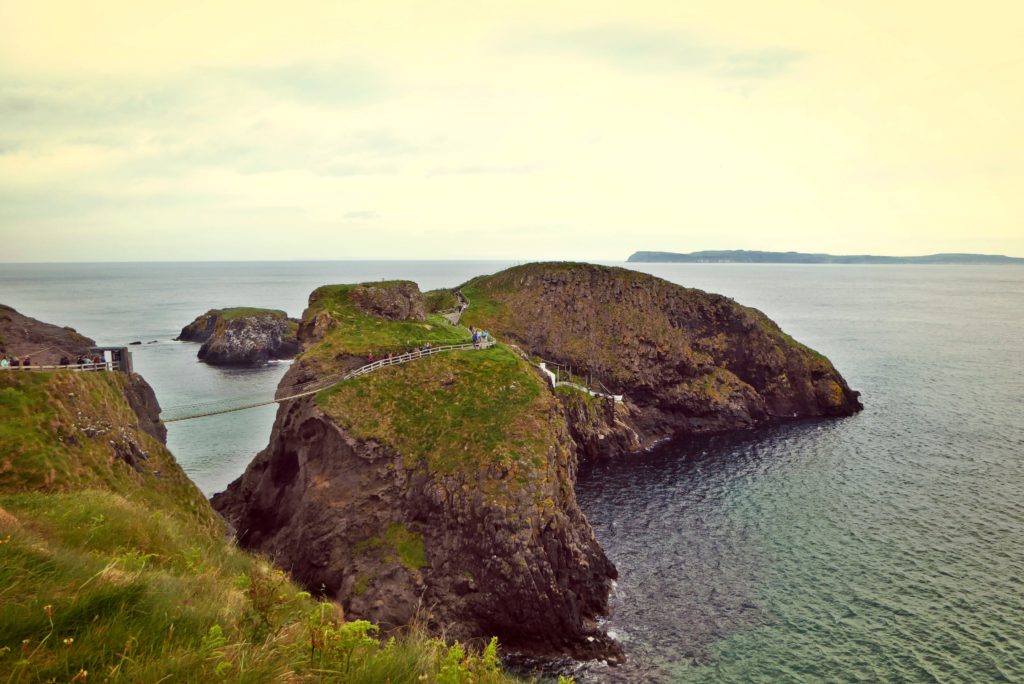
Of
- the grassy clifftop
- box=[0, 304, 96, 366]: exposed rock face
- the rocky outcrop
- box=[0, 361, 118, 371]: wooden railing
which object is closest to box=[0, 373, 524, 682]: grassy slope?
box=[0, 361, 118, 371]: wooden railing

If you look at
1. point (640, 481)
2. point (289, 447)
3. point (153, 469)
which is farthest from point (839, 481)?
point (153, 469)

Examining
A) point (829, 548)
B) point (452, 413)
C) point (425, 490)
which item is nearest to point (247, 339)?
point (452, 413)

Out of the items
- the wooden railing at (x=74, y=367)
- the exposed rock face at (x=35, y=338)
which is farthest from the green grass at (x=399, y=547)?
the exposed rock face at (x=35, y=338)

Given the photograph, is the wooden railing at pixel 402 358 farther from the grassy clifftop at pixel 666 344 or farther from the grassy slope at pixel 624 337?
the grassy clifftop at pixel 666 344

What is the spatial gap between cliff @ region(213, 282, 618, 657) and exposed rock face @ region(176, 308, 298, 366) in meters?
72.4

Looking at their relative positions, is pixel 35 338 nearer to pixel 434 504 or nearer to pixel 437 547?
pixel 434 504

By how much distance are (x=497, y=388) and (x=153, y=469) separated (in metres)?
25.5

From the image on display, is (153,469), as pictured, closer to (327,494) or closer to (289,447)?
(327,494)

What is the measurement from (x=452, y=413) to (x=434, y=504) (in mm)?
8161

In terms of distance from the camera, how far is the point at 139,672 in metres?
6.11

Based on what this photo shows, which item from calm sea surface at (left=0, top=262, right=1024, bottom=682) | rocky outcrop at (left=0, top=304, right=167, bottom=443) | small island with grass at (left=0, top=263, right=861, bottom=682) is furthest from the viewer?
rocky outcrop at (left=0, top=304, right=167, bottom=443)

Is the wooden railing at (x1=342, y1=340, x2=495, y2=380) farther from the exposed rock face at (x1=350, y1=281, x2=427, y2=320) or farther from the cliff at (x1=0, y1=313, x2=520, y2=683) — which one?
the cliff at (x1=0, y1=313, x2=520, y2=683)

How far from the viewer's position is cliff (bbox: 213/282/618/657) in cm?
3506

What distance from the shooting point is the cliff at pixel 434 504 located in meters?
35.1
